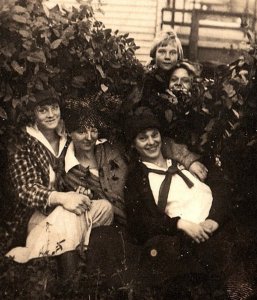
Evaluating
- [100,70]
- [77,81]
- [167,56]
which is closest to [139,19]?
[167,56]

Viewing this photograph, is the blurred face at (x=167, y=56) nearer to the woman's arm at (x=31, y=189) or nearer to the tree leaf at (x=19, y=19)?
the tree leaf at (x=19, y=19)

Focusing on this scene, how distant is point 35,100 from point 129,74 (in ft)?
2.83

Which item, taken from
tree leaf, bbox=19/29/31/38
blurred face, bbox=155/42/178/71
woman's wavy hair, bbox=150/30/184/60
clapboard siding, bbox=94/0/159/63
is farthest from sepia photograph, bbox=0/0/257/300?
clapboard siding, bbox=94/0/159/63

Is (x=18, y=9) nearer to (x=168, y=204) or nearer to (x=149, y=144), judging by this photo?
(x=149, y=144)

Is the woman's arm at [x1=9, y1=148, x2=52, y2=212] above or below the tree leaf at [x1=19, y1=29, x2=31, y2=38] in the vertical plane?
below

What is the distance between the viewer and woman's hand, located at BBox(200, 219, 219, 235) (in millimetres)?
4469

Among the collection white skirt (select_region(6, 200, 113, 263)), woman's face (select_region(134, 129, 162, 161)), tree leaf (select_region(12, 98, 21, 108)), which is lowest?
white skirt (select_region(6, 200, 113, 263))

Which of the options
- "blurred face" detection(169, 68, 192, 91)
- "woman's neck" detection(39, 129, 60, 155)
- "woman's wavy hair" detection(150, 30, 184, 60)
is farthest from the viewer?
"woman's wavy hair" detection(150, 30, 184, 60)

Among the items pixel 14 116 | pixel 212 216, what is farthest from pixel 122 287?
pixel 14 116

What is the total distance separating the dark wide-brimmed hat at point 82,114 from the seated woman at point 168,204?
0.28 metres

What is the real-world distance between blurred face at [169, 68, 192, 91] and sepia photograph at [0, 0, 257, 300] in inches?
1.1

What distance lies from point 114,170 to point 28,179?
73 cm

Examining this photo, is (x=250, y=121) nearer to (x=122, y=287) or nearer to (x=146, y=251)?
(x=146, y=251)

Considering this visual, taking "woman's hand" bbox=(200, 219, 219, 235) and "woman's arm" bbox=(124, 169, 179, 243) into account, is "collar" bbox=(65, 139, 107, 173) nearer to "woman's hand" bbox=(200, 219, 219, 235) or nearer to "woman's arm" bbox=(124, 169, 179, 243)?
"woman's arm" bbox=(124, 169, 179, 243)
